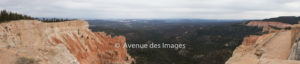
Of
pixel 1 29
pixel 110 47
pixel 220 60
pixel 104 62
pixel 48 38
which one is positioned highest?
pixel 1 29

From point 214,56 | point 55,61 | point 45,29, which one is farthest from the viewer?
point 214,56

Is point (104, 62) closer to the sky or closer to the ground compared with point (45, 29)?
closer to the ground

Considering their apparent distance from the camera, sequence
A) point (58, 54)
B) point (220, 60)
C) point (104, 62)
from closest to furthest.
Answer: point (58, 54)
point (104, 62)
point (220, 60)

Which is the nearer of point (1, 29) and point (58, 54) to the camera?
A: point (58, 54)

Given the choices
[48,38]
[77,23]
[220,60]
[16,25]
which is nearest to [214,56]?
[220,60]

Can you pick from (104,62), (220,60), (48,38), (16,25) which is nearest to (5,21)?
(16,25)

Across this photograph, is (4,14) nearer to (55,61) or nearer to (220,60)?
(55,61)
